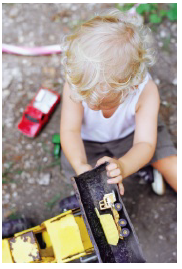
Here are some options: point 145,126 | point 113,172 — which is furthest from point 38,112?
point 113,172

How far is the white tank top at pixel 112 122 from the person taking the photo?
1176 millimetres

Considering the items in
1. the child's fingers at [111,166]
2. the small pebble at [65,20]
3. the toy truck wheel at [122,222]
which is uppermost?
the small pebble at [65,20]

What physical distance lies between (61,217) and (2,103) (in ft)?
2.54

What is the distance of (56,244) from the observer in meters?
1.07

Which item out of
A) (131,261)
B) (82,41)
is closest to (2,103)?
(82,41)

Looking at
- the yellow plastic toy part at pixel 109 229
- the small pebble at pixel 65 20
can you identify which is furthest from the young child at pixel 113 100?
the small pebble at pixel 65 20

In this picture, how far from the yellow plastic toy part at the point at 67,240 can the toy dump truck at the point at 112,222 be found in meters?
0.13

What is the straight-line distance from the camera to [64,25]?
1.74 metres

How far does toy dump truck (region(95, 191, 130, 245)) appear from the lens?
37.4 inches

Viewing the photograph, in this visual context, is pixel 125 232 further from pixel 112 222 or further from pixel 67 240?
pixel 67 240

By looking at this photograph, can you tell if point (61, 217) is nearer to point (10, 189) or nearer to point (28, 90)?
point (10, 189)

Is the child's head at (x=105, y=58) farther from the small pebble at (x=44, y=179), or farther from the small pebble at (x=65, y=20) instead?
the small pebble at (x=65, y=20)

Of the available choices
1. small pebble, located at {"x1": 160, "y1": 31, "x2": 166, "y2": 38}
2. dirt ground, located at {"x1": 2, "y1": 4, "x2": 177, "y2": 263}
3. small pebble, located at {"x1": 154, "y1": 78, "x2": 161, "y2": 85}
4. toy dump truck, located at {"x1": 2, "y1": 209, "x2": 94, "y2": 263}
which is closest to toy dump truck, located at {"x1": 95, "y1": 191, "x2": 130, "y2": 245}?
toy dump truck, located at {"x1": 2, "y1": 209, "x2": 94, "y2": 263}

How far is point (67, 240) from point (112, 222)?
0.19 m
